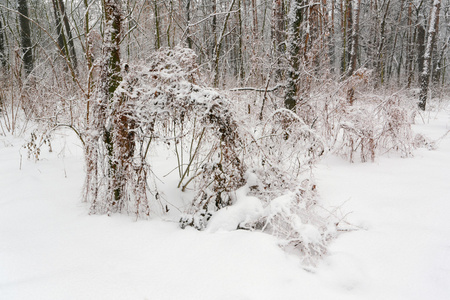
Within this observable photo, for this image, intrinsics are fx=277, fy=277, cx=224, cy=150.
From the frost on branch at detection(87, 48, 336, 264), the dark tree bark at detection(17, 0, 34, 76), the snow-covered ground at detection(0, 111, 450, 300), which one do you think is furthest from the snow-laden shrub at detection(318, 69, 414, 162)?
the dark tree bark at detection(17, 0, 34, 76)

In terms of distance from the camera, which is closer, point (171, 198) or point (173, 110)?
point (173, 110)

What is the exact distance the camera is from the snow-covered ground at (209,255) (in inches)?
61.4

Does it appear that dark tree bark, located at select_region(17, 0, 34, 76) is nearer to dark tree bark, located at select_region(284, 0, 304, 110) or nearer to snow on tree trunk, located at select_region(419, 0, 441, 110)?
dark tree bark, located at select_region(284, 0, 304, 110)

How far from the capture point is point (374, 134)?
3924 millimetres

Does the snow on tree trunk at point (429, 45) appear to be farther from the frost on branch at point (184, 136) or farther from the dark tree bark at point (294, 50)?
the frost on branch at point (184, 136)

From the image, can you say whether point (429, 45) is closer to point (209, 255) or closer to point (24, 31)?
point (209, 255)

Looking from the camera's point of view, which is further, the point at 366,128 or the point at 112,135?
the point at 366,128

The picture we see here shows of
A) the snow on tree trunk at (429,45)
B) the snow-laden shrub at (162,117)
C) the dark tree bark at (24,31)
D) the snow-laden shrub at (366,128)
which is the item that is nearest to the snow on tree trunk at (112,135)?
the snow-laden shrub at (162,117)

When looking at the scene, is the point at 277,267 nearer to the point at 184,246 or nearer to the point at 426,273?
the point at 184,246

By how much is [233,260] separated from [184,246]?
406 millimetres

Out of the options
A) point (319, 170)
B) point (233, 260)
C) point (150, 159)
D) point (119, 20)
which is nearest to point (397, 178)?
point (319, 170)

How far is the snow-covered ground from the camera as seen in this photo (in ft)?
5.12

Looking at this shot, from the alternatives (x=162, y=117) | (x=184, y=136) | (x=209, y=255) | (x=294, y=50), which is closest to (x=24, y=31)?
(x=294, y=50)

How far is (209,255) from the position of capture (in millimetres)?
1881
